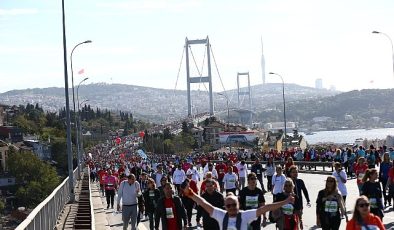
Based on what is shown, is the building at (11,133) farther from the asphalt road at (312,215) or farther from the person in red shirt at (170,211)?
the person in red shirt at (170,211)

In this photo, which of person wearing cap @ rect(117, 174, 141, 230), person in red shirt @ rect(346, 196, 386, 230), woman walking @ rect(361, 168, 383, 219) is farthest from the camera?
person wearing cap @ rect(117, 174, 141, 230)

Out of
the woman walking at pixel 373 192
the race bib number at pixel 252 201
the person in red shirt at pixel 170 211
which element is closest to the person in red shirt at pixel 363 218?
the race bib number at pixel 252 201

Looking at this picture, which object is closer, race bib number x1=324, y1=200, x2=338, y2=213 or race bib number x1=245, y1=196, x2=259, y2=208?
race bib number x1=324, y1=200, x2=338, y2=213

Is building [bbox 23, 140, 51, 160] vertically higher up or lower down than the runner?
lower down

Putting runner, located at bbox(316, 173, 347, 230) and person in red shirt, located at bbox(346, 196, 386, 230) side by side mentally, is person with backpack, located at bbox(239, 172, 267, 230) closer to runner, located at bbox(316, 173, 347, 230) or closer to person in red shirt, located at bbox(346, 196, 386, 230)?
runner, located at bbox(316, 173, 347, 230)

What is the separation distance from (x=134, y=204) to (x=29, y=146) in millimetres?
131566

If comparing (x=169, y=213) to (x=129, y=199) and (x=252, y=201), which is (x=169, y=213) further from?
(x=129, y=199)

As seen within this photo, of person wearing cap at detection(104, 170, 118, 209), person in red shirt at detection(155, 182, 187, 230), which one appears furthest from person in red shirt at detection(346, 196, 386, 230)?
person wearing cap at detection(104, 170, 118, 209)

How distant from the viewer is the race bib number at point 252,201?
1257 cm

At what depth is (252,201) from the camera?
41.5 ft

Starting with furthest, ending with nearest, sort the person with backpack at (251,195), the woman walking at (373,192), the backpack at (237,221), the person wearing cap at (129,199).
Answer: the person wearing cap at (129,199) → the woman walking at (373,192) → the person with backpack at (251,195) → the backpack at (237,221)

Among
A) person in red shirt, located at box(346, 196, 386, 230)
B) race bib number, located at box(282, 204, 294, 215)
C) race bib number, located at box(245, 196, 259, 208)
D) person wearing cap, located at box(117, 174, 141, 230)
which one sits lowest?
person wearing cap, located at box(117, 174, 141, 230)

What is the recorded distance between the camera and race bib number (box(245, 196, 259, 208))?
1257 centimetres

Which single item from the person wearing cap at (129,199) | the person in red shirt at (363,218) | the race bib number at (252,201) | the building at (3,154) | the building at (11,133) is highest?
the person in red shirt at (363,218)
